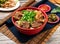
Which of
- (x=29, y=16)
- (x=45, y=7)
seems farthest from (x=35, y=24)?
(x=45, y=7)

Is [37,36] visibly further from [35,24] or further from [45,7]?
[45,7]

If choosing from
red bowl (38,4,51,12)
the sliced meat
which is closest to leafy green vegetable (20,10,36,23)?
the sliced meat

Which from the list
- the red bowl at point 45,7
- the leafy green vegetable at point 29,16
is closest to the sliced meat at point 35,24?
the leafy green vegetable at point 29,16

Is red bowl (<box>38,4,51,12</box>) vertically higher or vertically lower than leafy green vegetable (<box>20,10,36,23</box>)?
lower

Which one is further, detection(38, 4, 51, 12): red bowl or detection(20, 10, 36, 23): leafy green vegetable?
detection(38, 4, 51, 12): red bowl

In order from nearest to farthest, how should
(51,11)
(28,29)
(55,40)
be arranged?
(28,29) < (55,40) < (51,11)

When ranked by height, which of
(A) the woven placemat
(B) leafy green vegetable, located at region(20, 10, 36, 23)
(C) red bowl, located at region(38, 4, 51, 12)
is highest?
(B) leafy green vegetable, located at region(20, 10, 36, 23)

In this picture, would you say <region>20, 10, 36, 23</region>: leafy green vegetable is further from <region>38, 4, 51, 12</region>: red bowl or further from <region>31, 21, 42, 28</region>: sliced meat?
<region>38, 4, 51, 12</region>: red bowl

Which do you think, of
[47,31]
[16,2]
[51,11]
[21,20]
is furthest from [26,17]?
[16,2]

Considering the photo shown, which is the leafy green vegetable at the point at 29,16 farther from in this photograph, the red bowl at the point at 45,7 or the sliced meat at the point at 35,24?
the red bowl at the point at 45,7

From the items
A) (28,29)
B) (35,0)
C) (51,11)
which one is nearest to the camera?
(28,29)

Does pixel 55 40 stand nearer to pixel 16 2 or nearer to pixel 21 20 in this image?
pixel 21 20
